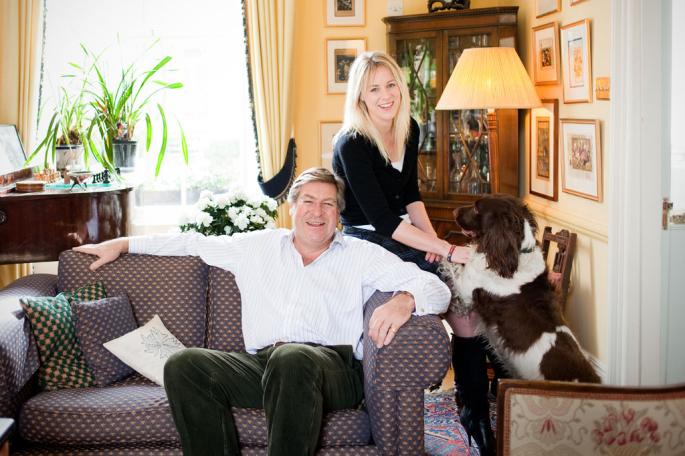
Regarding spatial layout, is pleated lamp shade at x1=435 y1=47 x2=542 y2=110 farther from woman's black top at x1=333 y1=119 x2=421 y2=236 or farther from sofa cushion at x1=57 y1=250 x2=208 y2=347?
sofa cushion at x1=57 y1=250 x2=208 y2=347

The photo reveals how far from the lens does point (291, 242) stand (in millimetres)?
2961

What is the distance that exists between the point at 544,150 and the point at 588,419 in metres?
2.55

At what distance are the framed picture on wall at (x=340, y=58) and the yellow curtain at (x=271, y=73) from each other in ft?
0.99

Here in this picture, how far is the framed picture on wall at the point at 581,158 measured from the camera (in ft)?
12.6

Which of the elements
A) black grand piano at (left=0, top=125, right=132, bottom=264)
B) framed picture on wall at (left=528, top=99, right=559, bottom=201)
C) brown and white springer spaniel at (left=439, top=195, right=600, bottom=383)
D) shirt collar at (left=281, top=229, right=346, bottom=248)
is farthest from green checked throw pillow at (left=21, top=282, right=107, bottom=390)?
framed picture on wall at (left=528, top=99, right=559, bottom=201)

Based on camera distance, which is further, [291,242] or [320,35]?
[320,35]

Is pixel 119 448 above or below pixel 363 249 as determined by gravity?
below

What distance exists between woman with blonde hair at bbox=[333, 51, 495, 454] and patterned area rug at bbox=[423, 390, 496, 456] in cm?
29

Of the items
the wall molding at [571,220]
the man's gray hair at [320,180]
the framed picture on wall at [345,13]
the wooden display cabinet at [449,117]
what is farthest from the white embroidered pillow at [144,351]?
the framed picture on wall at [345,13]

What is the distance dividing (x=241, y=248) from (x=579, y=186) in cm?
197

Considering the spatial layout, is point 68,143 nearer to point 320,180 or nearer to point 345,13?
point 345,13

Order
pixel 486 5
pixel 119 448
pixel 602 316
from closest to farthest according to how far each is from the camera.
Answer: pixel 119 448, pixel 602 316, pixel 486 5

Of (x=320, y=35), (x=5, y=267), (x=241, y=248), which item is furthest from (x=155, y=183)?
(x=241, y=248)

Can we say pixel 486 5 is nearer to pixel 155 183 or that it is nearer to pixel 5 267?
pixel 155 183
